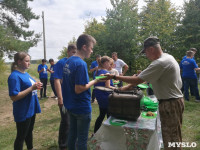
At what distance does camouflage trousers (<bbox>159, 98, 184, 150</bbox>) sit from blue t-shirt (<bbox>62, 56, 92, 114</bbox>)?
3.31 feet

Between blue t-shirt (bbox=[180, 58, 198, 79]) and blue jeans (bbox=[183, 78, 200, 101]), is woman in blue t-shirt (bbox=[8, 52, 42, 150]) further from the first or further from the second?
blue jeans (bbox=[183, 78, 200, 101])

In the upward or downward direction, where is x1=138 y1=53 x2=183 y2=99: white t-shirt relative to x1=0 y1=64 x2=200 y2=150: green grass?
upward

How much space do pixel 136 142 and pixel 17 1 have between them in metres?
11.0

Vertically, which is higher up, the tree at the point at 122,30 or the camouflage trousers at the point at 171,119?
the tree at the point at 122,30

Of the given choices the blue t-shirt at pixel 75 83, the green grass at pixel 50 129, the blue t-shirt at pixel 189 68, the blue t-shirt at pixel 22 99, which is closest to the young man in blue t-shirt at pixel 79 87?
the blue t-shirt at pixel 75 83

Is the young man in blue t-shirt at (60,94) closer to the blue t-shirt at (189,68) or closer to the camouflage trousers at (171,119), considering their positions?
the camouflage trousers at (171,119)

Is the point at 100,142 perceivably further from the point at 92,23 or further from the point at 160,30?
the point at 92,23

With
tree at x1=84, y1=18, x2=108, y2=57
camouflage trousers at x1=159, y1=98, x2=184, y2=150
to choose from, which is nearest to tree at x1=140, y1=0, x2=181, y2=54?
tree at x1=84, y1=18, x2=108, y2=57

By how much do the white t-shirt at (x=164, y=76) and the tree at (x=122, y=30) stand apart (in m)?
14.6

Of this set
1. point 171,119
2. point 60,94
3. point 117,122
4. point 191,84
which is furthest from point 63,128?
point 191,84

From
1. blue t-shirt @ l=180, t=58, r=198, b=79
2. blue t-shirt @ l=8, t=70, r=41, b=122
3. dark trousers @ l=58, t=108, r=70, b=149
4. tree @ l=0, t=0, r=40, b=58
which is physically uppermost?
tree @ l=0, t=0, r=40, b=58

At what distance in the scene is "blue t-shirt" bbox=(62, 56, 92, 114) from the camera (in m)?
1.81

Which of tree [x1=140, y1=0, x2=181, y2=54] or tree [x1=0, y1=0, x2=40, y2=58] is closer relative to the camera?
tree [x1=0, y1=0, x2=40, y2=58]

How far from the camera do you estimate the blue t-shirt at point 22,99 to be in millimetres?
2133
